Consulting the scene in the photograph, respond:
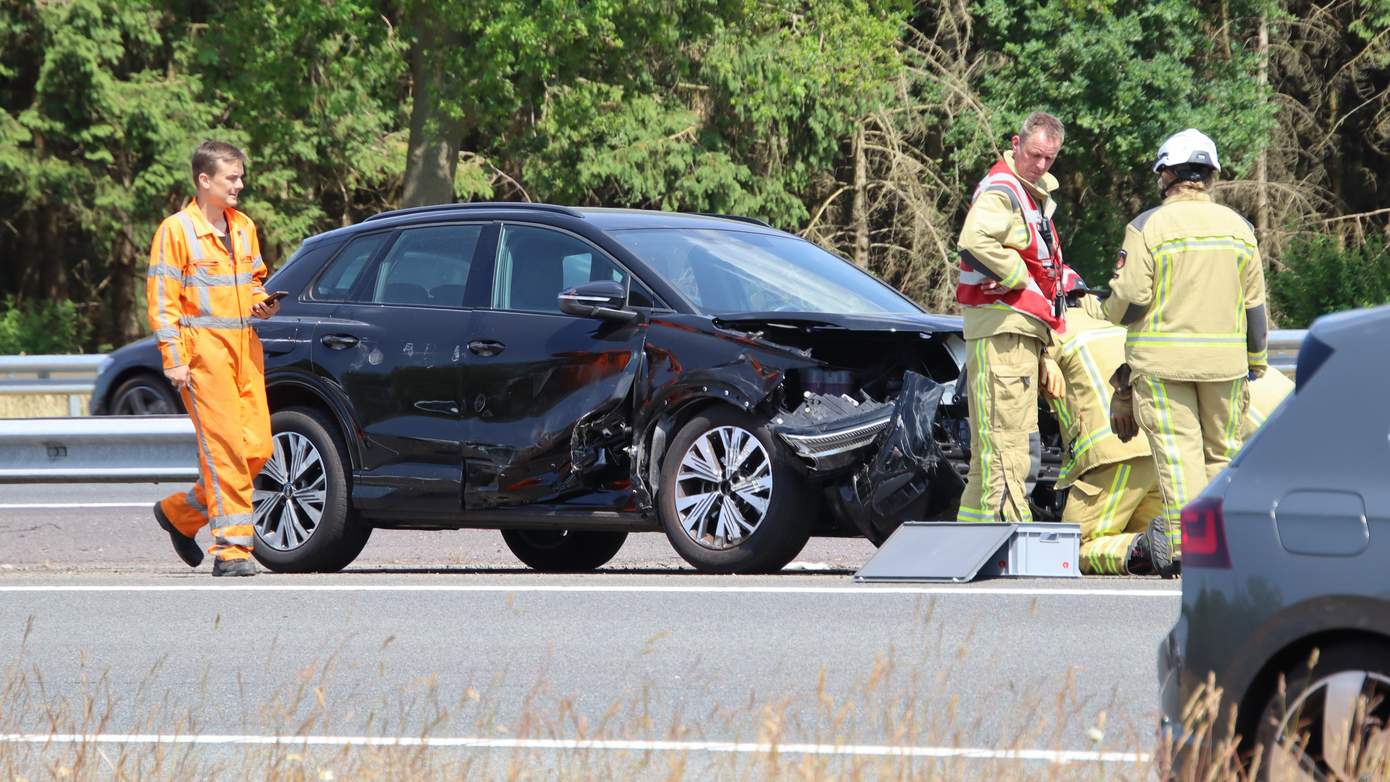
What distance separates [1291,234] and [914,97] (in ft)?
21.5

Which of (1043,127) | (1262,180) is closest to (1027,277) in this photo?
(1043,127)

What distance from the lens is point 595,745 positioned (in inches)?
226

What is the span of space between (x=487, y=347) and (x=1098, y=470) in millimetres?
2797

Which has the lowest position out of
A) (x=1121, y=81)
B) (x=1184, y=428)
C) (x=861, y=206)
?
(x=1184, y=428)

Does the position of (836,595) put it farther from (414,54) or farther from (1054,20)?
(1054,20)

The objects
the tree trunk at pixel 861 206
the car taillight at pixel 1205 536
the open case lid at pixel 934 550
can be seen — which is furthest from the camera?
the tree trunk at pixel 861 206

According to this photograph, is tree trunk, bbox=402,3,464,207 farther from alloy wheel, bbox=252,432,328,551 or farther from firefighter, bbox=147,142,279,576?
firefighter, bbox=147,142,279,576

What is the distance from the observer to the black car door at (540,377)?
31.7ft

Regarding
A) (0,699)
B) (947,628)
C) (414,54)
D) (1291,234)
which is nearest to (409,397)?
(947,628)

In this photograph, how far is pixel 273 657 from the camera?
741 centimetres

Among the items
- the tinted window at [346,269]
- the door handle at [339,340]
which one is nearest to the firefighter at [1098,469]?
the door handle at [339,340]

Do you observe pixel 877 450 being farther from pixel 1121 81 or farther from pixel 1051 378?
pixel 1121 81

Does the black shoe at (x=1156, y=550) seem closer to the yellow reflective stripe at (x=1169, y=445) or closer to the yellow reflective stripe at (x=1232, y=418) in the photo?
the yellow reflective stripe at (x=1169, y=445)

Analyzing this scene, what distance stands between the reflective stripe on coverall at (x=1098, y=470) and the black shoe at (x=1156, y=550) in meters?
0.04
